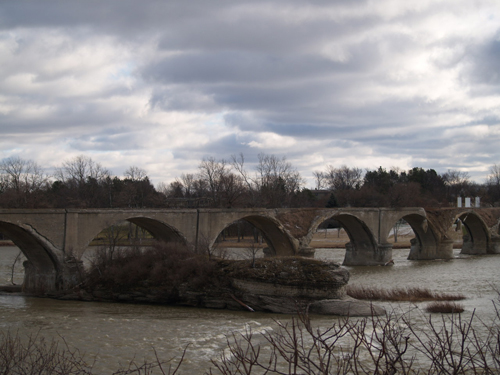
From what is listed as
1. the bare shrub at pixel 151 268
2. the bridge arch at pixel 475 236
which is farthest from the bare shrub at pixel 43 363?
the bridge arch at pixel 475 236

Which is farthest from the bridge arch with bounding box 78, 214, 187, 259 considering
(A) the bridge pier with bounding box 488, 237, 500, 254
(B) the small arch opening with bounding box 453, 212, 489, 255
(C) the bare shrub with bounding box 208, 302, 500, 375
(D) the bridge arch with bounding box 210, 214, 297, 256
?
(A) the bridge pier with bounding box 488, 237, 500, 254

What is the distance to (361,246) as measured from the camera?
133 ft

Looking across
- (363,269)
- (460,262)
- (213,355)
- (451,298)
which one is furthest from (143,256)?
(460,262)

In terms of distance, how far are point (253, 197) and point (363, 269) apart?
20927mm

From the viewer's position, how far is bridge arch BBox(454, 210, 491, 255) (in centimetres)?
4884

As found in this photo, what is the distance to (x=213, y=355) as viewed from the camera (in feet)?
42.1

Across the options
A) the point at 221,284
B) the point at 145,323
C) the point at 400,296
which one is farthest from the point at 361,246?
the point at 145,323

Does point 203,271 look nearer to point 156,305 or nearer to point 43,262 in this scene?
point 156,305

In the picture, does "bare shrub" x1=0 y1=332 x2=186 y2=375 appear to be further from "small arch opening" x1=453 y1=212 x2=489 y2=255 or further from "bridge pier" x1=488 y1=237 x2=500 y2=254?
"bridge pier" x1=488 y1=237 x2=500 y2=254

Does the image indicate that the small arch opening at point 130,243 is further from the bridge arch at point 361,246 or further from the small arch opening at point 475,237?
the small arch opening at point 475,237

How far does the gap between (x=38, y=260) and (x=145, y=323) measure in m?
9.56

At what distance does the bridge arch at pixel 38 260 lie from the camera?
23.0m

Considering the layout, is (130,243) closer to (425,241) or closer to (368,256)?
(368,256)

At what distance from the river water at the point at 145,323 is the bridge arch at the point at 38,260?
1216 mm
